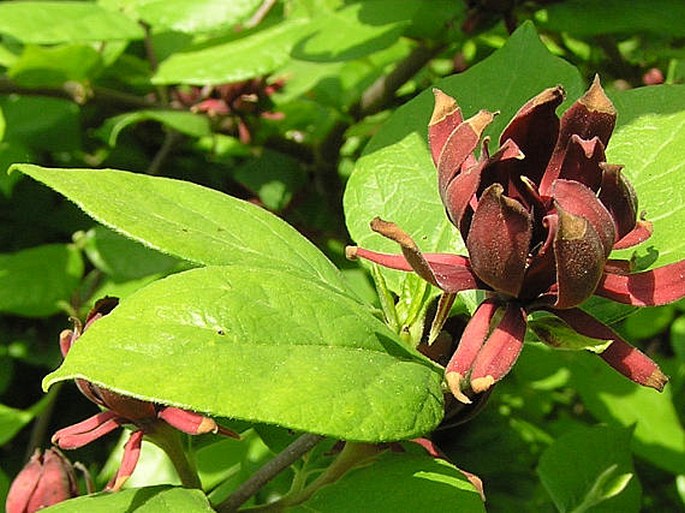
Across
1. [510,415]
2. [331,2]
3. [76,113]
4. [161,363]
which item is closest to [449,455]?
[510,415]

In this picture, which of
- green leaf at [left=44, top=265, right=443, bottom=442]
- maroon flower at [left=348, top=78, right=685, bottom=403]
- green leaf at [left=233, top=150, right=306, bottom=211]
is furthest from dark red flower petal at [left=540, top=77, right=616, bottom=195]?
green leaf at [left=233, top=150, right=306, bottom=211]

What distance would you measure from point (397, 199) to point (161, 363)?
42 cm

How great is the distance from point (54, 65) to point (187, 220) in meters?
0.95

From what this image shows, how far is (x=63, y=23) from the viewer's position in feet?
5.22

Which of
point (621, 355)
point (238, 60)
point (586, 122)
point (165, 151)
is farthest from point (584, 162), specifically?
point (165, 151)

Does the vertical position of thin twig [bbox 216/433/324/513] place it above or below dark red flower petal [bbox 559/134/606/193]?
below

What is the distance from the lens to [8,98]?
1.86 metres

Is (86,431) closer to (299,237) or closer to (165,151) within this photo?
(299,237)

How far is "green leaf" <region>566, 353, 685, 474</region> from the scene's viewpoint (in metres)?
1.54

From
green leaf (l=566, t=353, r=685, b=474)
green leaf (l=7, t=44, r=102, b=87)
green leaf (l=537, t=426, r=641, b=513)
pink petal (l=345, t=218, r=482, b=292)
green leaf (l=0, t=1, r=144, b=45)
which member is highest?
pink petal (l=345, t=218, r=482, b=292)

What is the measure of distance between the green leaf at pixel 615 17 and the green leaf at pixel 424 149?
1.20 feet

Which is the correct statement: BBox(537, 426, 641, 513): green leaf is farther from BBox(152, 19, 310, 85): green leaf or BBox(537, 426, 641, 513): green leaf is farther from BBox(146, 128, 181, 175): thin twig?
BBox(146, 128, 181, 175): thin twig

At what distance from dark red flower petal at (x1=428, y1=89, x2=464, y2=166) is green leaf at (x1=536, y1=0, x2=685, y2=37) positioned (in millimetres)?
691

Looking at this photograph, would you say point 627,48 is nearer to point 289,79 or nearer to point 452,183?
point 289,79
